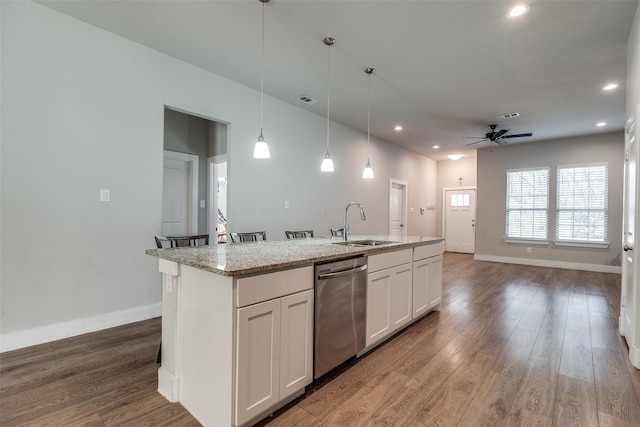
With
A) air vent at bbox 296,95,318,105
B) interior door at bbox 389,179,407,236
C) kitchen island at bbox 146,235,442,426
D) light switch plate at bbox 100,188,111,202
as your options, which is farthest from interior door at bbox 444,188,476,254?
light switch plate at bbox 100,188,111,202

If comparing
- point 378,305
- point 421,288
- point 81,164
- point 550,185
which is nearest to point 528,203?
point 550,185

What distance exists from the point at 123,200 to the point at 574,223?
325 inches

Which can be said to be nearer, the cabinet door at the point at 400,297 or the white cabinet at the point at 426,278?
the cabinet door at the point at 400,297

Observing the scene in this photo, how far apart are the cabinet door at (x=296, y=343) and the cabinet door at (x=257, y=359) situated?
5cm

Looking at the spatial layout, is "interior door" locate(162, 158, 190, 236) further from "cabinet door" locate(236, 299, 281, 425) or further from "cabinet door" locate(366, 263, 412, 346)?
"cabinet door" locate(236, 299, 281, 425)

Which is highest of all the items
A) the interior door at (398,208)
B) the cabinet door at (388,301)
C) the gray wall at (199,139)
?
the gray wall at (199,139)

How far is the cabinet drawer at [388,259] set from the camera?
8.23 feet

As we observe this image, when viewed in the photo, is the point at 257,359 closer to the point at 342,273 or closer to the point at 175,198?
the point at 342,273

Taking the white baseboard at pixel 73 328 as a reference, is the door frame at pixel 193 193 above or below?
above

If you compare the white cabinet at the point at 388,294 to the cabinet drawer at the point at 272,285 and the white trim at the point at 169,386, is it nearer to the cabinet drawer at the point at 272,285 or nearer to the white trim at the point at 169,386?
the cabinet drawer at the point at 272,285

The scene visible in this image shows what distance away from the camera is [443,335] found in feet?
9.72

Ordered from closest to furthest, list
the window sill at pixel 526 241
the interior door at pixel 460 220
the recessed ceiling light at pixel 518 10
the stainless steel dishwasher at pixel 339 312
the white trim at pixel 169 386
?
the white trim at pixel 169 386 → the stainless steel dishwasher at pixel 339 312 → the recessed ceiling light at pixel 518 10 → the window sill at pixel 526 241 → the interior door at pixel 460 220

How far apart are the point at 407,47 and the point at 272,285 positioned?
9.24 feet

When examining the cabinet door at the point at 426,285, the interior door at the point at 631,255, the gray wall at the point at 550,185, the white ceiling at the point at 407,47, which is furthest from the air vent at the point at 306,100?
the gray wall at the point at 550,185
